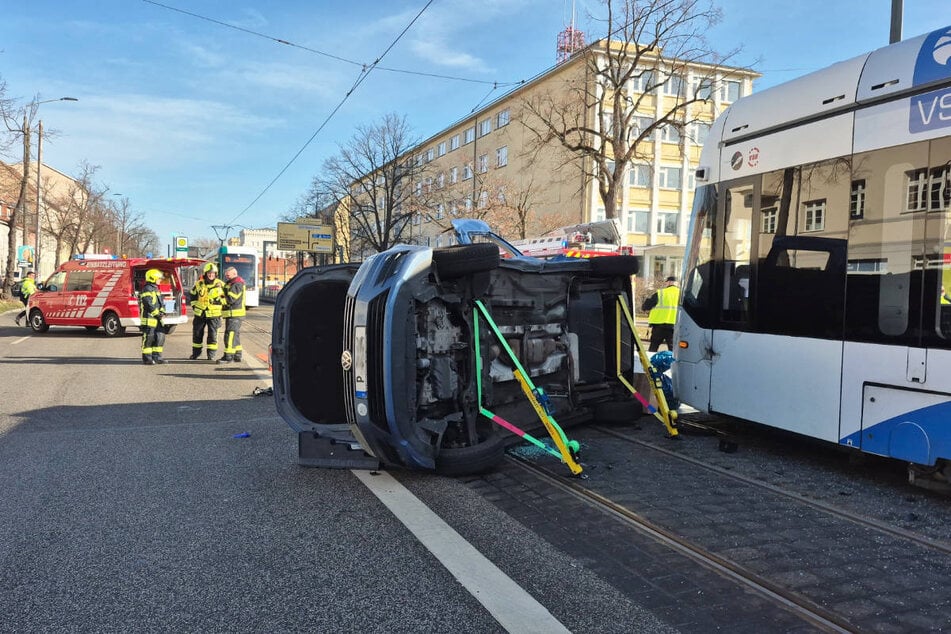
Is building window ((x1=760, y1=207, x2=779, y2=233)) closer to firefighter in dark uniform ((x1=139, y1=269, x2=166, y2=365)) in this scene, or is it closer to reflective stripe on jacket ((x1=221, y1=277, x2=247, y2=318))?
reflective stripe on jacket ((x1=221, y1=277, x2=247, y2=318))

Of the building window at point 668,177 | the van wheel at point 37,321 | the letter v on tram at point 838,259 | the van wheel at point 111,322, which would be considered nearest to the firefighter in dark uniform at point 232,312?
the van wheel at point 111,322

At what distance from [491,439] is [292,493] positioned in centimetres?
147

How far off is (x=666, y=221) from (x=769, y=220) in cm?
3551

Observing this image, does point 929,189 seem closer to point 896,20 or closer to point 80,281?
point 896,20

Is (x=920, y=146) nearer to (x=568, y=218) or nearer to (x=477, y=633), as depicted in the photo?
(x=477, y=633)

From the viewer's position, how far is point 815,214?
16.1 feet

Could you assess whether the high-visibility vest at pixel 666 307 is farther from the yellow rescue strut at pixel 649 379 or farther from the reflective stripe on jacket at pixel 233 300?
the reflective stripe on jacket at pixel 233 300

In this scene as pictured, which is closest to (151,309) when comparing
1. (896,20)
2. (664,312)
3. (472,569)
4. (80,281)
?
(80,281)

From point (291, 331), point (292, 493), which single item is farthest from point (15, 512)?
point (291, 331)

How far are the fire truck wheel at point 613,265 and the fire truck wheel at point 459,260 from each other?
1.95 metres

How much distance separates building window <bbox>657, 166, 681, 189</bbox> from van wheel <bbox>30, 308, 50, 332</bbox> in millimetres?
32454

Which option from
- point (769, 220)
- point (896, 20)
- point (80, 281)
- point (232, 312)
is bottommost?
point (232, 312)

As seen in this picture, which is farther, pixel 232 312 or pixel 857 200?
pixel 232 312

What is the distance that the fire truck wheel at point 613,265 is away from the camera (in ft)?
20.4
